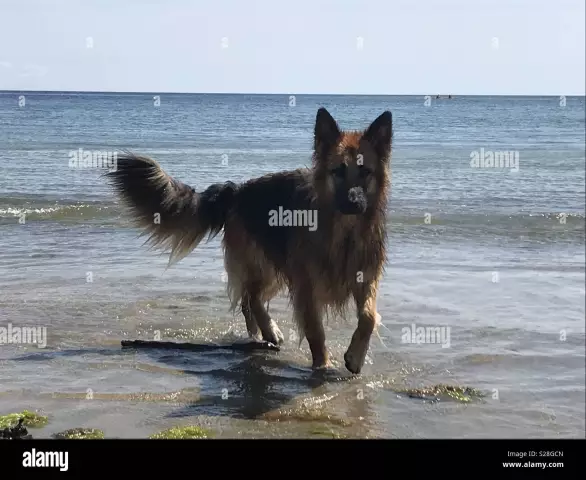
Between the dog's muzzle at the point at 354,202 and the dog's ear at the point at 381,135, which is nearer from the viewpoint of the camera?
the dog's muzzle at the point at 354,202

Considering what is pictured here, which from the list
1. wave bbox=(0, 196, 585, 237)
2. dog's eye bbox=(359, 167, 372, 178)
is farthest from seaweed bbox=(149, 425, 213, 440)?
wave bbox=(0, 196, 585, 237)

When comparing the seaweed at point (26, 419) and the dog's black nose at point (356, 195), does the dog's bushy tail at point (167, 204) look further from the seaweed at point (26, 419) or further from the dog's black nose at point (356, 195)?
the seaweed at point (26, 419)

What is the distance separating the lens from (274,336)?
23.3 ft

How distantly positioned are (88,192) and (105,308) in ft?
28.6

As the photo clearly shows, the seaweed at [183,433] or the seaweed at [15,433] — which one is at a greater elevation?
the seaweed at [15,433]

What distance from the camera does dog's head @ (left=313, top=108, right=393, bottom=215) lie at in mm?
5930

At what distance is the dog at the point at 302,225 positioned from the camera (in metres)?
6.02

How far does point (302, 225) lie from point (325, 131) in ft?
3.15

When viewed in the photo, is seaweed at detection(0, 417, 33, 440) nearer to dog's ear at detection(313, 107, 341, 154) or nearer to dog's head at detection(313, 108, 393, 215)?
dog's head at detection(313, 108, 393, 215)

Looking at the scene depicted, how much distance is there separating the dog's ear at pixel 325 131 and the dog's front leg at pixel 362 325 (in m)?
1.33

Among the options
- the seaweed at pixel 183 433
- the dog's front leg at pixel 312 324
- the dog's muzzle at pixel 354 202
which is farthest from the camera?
the dog's front leg at pixel 312 324

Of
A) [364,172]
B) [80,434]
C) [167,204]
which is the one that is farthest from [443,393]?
[167,204]

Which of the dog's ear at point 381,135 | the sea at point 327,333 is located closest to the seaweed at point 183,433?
the sea at point 327,333

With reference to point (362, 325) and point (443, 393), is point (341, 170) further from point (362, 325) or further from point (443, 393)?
point (443, 393)
